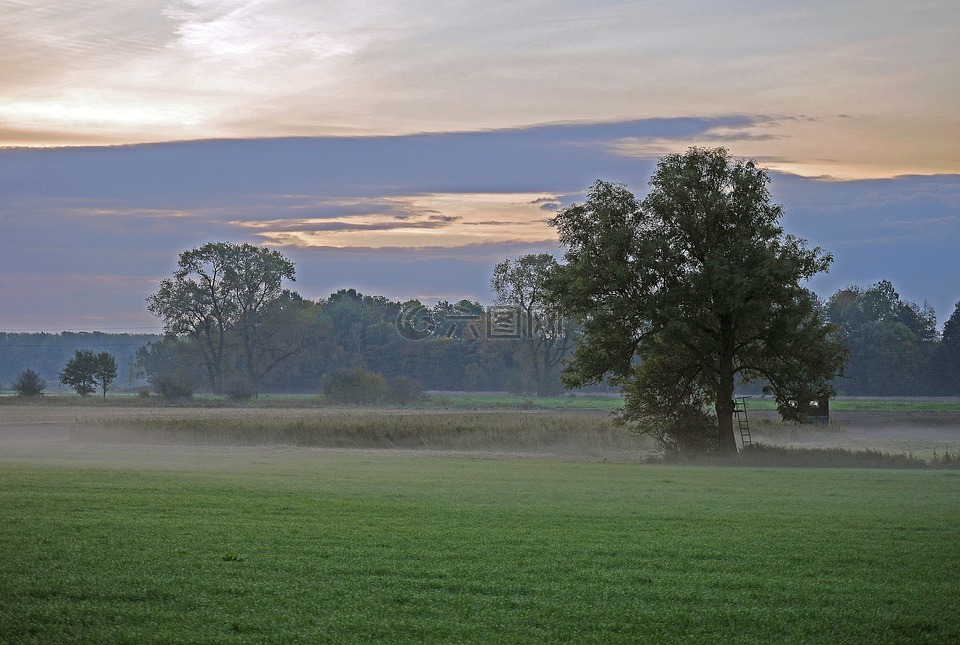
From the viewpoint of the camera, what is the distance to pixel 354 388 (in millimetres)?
105438

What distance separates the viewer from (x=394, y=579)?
10.9m

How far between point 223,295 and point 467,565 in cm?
10742

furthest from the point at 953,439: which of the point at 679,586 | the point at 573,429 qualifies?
the point at 679,586

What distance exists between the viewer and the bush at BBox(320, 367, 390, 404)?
344 feet

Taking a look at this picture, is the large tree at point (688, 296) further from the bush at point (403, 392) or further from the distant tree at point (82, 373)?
the distant tree at point (82, 373)

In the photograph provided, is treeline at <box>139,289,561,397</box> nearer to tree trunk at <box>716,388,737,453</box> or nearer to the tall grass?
the tall grass

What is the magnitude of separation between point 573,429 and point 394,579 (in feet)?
129

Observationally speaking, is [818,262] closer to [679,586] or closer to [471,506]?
[471,506]

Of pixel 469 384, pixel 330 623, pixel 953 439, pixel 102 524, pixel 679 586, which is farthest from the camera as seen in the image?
pixel 469 384

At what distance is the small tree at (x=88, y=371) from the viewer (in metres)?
103

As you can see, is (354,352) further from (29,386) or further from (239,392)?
(29,386)

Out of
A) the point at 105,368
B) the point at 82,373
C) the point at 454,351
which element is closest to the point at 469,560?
the point at 105,368

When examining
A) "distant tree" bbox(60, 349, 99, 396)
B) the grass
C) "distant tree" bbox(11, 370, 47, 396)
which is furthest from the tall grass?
"distant tree" bbox(60, 349, 99, 396)

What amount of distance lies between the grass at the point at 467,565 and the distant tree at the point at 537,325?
82741mm
